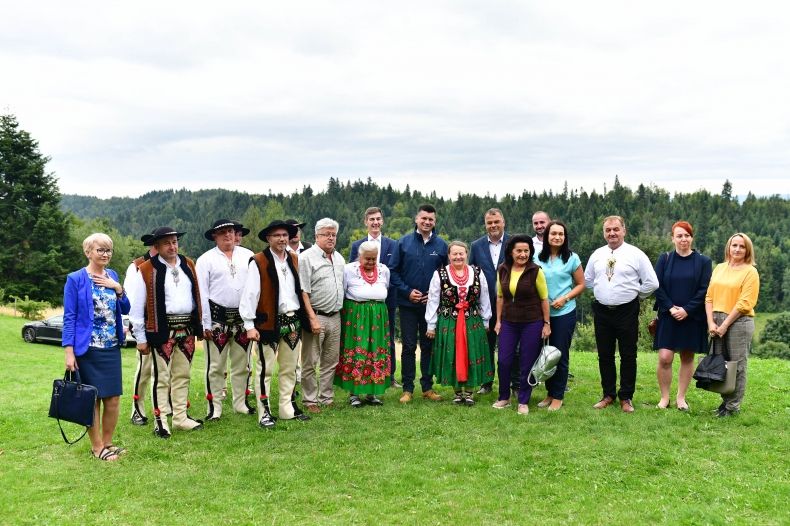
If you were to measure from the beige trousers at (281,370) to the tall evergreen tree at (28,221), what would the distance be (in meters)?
34.2

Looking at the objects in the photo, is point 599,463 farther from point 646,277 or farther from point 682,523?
point 646,277

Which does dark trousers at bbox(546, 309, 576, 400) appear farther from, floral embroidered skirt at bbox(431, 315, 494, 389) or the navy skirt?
the navy skirt

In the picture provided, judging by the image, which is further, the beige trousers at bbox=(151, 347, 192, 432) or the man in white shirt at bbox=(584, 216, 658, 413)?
the man in white shirt at bbox=(584, 216, 658, 413)

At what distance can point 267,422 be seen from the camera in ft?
22.6

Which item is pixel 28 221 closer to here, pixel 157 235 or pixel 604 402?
pixel 157 235

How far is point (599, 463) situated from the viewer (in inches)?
217

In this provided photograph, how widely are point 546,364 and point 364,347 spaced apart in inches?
84.2

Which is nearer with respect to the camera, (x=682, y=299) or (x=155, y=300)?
(x=155, y=300)

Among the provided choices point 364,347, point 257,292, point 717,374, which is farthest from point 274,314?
point 717,374

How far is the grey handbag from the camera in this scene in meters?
6.96

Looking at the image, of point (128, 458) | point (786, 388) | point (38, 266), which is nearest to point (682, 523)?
point (128, 458)

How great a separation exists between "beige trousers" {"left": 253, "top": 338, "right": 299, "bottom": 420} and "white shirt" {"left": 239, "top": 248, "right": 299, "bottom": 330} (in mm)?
366

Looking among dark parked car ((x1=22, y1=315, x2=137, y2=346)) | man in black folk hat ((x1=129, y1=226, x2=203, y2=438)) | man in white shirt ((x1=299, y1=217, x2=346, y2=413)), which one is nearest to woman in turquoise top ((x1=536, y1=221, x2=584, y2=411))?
man in white shirt ((x1=299, y1=217, x2=346, y2=413))

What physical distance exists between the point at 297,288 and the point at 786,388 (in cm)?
660
